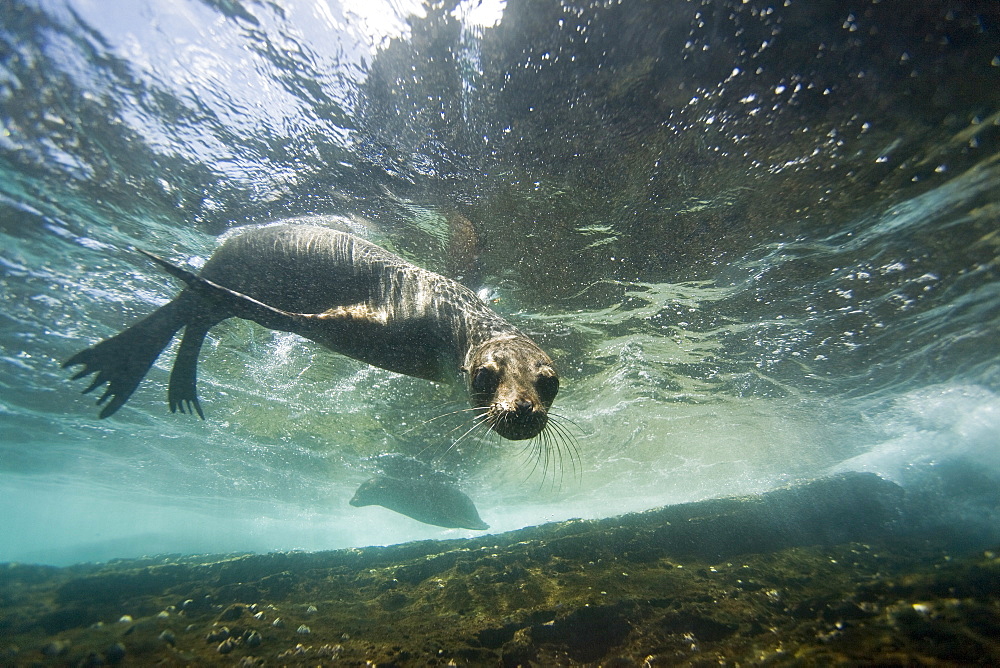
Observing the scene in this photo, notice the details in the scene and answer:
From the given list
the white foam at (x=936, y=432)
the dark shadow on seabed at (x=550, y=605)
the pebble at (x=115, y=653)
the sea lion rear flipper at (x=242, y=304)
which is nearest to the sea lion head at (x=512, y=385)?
the sea lion rear flipper at (x=242, y=304)

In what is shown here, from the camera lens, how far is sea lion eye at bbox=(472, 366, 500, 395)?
9.64 ft

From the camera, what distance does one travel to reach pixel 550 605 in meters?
4.55

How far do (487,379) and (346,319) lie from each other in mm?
1547

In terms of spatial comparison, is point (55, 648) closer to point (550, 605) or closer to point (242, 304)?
point (242, 304)

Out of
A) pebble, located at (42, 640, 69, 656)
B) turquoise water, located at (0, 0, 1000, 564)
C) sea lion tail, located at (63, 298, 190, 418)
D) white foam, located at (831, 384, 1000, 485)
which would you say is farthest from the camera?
white foam, located at (831, 384, 1000, 485)

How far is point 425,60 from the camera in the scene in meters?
3.72

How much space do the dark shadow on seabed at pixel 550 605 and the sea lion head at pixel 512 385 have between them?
2609 mm

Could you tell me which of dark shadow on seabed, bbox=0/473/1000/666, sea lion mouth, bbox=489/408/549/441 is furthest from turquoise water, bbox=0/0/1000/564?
dark shadow on seabed, bbox=0/473/1000/666

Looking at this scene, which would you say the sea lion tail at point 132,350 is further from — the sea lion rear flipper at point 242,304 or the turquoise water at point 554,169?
the turquoise water at point 554,169

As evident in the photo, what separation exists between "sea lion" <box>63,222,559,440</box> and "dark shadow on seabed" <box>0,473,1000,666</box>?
2.71m

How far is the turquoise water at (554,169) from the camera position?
11.7 feet

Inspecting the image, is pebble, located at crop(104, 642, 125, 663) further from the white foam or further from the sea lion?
the white foam

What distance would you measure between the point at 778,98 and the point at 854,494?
1404cm

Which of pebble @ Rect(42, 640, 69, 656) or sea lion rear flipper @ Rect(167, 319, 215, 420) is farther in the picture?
sea lion rear flipper @ Rect(167, 319, 215, 420)
